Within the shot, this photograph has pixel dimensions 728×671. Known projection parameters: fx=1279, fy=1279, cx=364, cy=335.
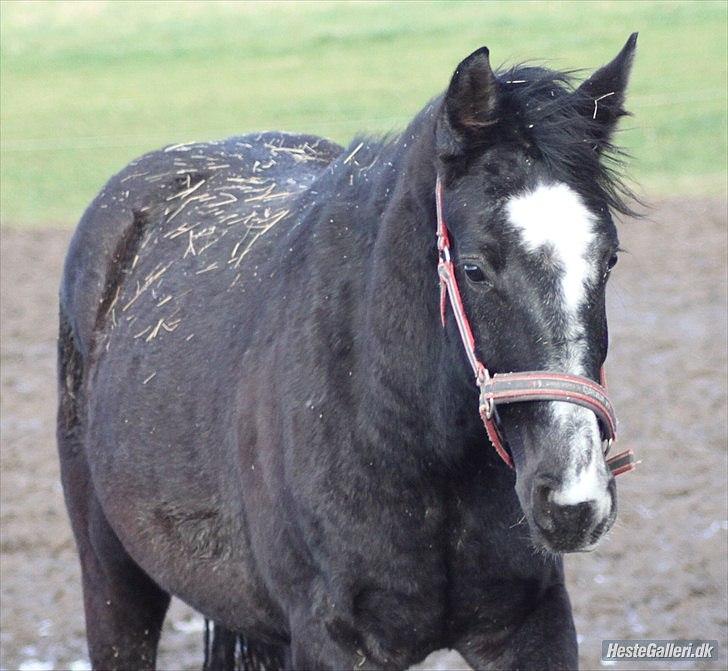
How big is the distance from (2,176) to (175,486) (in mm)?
13067

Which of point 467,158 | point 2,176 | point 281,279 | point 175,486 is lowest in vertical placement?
point 2,176

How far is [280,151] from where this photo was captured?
15.3ft

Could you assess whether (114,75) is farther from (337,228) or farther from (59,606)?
(337,228)

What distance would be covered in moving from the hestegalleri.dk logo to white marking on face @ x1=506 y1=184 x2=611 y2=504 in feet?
6.54

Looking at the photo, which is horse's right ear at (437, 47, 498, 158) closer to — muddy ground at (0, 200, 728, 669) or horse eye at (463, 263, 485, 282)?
horse eye at (463, 263, 485, 282)

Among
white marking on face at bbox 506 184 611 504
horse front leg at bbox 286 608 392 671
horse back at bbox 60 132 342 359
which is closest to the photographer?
white marking on face at bbox 506 184 611 504

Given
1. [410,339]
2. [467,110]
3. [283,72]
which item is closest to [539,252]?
[467,110]

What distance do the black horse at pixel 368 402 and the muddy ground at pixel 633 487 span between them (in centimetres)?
27

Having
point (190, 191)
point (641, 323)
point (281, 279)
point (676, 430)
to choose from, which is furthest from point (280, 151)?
point (641, 323)

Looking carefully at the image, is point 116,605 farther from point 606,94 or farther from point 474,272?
point 606,94

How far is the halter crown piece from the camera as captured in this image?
2551 millimetres

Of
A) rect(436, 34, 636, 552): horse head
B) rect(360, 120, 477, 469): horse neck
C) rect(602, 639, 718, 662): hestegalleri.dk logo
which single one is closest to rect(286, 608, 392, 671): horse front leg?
rect(360, 120, 477, 469): horse neck

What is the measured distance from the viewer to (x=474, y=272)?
106 inches

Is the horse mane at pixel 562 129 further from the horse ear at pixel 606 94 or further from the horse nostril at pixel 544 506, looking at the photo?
the horse nostril at pixel 544 506
